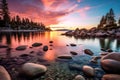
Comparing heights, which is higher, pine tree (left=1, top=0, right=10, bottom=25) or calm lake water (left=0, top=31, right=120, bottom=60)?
pine tree (left=1, top=0, right=10, bottom=25)

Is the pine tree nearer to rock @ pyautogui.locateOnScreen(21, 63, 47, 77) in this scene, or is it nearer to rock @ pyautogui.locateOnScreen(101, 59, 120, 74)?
rock @ pyautogui.locateOnScreen(21, 63, 47, 77)

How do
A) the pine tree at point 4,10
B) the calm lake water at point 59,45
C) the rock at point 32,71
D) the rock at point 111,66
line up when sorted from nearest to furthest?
the rock at point 32,71 < the rock at point 111,66 < the calm lake water at point 59,45 < the pine tree at point 4,10

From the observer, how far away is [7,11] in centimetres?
6538

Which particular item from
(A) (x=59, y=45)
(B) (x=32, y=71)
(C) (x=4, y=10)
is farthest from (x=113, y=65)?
(C) (x=4, y=10)

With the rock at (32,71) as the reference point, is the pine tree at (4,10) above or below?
above

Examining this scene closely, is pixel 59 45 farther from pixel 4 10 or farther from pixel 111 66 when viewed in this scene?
pixel 4 10

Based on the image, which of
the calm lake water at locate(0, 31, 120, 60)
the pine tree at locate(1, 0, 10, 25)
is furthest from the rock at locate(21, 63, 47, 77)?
the pine tree at locate(1, 0, 10, 25)

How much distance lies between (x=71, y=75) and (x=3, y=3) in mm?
68806

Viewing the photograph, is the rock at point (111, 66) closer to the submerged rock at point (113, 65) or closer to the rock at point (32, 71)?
the submerged rock at point (113, 65)

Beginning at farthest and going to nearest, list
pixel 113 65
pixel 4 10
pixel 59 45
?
pixel 4 10 → pixel 59 45 → pixel 113 65

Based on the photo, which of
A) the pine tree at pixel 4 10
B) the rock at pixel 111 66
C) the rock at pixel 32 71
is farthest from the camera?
the pine tree at pixel 4 10

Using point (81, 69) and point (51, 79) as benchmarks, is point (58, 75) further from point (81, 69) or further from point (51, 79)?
point (81, 69)

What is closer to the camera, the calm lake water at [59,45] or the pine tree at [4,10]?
the calm lake water at [59,45]

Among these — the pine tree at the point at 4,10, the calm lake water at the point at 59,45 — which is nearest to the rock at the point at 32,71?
the calm lake water at the point at 59,45
